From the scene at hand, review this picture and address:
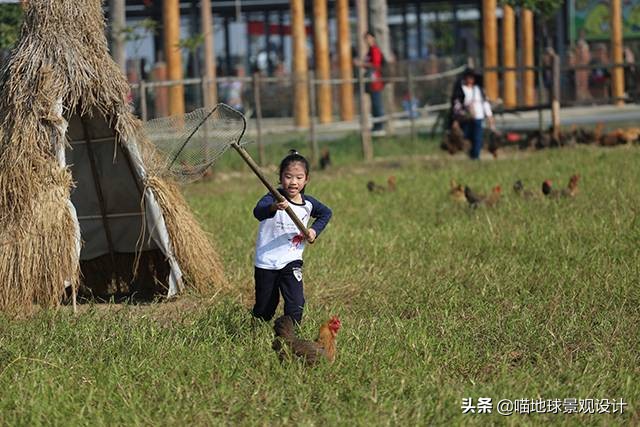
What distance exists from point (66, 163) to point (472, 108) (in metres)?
11.1

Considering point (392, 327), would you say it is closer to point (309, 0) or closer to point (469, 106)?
point (469, 106)

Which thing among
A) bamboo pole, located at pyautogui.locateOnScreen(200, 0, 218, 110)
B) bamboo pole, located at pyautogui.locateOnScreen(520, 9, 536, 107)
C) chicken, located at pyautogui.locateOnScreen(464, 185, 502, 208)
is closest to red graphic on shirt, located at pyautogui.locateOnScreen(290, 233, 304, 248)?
chicken, located at pyautogui.locateOnScreen(464, 185, 502, 208)

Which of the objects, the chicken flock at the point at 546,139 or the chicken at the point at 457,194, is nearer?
the chicken at the point at 457,194

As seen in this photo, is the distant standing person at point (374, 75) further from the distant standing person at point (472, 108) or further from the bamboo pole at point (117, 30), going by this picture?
the bamboo pole at point (117, 30)

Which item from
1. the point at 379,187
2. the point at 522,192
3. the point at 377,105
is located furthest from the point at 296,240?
the point at 377,105

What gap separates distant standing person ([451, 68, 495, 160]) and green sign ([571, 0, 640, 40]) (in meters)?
16.2

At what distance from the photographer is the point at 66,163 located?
9.50m

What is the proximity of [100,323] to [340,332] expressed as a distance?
5.11 ft

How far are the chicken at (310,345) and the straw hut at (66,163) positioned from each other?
2.30 metres

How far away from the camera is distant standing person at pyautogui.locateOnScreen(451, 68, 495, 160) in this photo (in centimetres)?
1973

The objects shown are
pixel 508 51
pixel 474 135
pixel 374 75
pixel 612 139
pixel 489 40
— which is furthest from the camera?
pixel 508 51

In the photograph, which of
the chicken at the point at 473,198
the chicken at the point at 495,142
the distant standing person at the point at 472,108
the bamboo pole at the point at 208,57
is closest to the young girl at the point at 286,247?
the chicken at the point at 473,198

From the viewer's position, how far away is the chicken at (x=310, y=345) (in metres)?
6.68

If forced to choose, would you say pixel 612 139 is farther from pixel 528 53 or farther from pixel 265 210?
pixel 265 210
